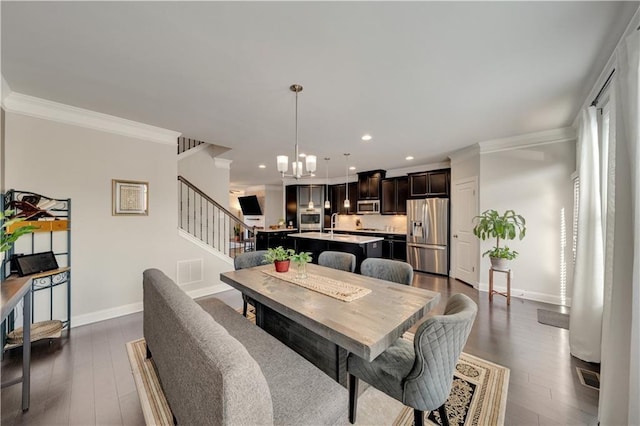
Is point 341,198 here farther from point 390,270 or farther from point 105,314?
point 105,314

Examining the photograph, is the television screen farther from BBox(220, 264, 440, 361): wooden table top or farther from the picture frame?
BBox(220, 264, 440, 361): wooden table top

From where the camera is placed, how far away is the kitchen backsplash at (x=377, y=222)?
7090mm

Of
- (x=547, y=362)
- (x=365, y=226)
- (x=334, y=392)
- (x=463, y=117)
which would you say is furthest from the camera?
(x=365, y=226)

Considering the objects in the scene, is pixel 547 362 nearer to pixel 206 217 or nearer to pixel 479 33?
pixel 479 33

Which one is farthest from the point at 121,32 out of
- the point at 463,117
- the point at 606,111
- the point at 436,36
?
the point at 606,111

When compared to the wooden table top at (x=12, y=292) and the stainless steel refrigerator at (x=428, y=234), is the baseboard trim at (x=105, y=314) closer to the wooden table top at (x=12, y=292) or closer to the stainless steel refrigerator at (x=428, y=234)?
the wooden table top at (x=12, y=292)

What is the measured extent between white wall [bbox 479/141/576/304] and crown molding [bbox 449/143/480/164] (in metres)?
0.24

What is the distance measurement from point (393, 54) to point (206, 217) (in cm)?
493

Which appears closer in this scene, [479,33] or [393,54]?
[479,33]

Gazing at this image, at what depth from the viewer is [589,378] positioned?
2.10 meters

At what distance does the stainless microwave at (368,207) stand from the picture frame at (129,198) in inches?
214

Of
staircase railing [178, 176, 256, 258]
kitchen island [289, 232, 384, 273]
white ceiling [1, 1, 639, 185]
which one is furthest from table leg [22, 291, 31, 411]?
kitchen island [289, 232, 384, 273]

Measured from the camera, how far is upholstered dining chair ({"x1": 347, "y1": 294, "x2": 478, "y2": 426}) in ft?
4.05

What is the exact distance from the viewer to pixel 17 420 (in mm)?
1658
